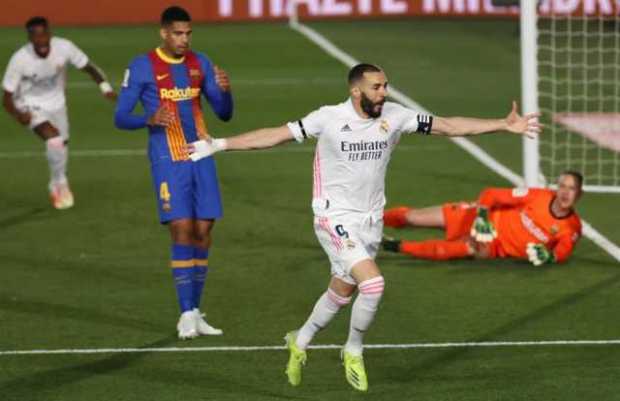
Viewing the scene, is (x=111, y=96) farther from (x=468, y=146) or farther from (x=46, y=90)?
(x=468, y=146)

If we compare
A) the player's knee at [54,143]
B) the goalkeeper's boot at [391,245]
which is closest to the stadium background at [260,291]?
the goalkeeper's boot at [391,245]

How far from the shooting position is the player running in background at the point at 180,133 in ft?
39.2

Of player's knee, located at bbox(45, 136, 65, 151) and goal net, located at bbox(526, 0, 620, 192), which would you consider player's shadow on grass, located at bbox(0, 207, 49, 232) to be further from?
goal net, located at bbox(526, 0, 620, 192)

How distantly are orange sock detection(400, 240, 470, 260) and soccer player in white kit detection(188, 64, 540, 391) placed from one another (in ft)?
11.6

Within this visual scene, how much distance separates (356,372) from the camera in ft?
34.9

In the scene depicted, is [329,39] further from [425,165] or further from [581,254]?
[581,254]

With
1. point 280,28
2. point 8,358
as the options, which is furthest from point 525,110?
point 280,28

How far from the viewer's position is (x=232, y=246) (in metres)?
15.3

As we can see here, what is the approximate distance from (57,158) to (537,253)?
5451 mm

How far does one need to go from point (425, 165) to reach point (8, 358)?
883 centimetres

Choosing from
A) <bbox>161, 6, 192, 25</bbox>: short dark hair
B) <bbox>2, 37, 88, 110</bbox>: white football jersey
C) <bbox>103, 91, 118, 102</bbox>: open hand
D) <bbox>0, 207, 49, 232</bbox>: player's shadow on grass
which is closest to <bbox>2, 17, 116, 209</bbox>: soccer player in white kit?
<bbox>2, 37, 88, 110</bbox>: white football jersey

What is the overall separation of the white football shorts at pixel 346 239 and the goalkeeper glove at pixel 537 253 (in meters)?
3.56

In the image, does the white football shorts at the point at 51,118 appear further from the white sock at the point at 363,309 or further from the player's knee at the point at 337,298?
the white sock at the point at 363,309

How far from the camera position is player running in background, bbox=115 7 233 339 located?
39.2ft
